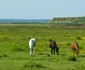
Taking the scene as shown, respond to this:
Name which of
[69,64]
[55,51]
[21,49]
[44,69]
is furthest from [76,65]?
[21,49]

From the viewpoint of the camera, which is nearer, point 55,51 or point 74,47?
point 74,47

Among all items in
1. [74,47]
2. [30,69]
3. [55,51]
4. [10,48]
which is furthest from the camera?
[10,48]

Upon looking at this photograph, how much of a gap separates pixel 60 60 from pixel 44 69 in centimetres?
412

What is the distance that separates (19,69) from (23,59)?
15.6 ft

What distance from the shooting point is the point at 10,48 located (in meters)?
32.3

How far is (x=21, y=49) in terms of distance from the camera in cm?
3172

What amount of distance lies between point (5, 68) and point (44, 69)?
7.41 ft

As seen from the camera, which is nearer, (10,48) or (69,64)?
(69,64)

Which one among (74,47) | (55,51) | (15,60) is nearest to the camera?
(15,60)

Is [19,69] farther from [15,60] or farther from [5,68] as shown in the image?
[15,60]

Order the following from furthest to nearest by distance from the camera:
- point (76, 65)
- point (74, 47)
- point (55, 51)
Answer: point (55, 51) < point (74, 47) < point (76, 65)

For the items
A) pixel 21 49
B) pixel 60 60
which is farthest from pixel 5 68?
pixel 21 49

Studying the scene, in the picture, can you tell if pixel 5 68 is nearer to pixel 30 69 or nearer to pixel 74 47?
pixel 30 69

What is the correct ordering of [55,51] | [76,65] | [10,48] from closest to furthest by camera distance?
[76,65] → [55,51] → [10,48]
